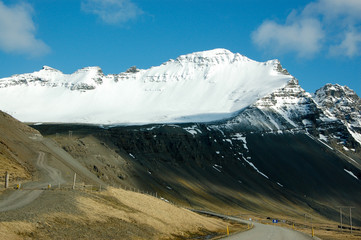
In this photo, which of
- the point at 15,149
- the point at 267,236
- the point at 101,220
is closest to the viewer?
the point at 101,220

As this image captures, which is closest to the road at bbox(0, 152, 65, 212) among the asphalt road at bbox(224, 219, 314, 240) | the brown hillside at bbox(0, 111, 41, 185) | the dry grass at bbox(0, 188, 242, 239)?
the dry grass at bbox(0, 188, 242, 239)

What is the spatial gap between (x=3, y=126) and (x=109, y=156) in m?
55.9

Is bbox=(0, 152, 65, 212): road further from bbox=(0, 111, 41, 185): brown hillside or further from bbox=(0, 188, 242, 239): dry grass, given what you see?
bbox=(0, 111, 41, 185): brown hillside

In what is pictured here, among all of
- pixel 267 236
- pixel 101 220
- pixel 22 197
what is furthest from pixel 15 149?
pixel 267 236

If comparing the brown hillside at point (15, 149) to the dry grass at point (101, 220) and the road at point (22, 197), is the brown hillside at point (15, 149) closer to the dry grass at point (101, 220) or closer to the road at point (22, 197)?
the road at point (22, 197)

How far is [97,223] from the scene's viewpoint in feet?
109

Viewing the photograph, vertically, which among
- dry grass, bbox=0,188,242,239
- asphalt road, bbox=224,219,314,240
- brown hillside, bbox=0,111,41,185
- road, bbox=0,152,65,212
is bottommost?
asphalt road, bbox=224,219,314,240

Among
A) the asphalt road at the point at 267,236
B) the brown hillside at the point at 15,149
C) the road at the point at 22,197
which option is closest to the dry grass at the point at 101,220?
the road at the point at 22,197

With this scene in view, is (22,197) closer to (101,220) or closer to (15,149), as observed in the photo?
(101,220)

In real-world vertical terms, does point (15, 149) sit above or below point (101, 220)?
above

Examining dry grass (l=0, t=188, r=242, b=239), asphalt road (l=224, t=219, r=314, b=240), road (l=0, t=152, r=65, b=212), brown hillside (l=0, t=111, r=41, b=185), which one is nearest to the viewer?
dry grass (l=0, t=188, r=242, b=239)

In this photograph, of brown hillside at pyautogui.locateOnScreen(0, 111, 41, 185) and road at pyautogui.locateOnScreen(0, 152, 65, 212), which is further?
brown hillside at pyautogui.locateOnScreen(0, 111, 41, 185)

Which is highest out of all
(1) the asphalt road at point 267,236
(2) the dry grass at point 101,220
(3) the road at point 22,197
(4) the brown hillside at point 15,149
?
(4) the brown hillside at point 15,149

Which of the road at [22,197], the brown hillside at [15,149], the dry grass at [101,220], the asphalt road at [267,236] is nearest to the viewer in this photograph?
the dry grass at [101,220]
